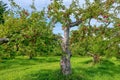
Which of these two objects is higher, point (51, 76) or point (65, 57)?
point (65, 57)

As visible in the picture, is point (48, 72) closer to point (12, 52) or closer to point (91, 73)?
point (91, 73)

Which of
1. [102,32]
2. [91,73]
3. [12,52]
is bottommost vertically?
[91,73]

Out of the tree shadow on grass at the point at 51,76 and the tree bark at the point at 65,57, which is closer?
the tree shadow on grass at the point at 51,76

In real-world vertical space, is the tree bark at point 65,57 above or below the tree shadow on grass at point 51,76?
above

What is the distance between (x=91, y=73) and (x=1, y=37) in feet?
34.0

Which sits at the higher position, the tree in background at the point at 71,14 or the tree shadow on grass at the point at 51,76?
the tree in background at the point at 71,14

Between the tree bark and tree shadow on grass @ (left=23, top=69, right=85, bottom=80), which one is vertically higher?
the tree bark

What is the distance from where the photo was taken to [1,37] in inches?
935

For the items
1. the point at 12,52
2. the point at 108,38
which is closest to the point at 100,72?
the point at 108,38

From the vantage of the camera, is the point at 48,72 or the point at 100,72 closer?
the point at 48,72

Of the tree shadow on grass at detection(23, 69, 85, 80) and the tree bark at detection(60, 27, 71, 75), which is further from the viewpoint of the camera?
the tree bark at detection(60, 27, 71, 75)

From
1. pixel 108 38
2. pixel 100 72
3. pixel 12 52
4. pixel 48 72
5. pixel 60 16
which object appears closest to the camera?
pixel 12 52

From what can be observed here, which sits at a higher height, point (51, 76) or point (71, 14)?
point (71, 14)

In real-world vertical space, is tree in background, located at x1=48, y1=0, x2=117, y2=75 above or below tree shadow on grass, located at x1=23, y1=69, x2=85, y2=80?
above
